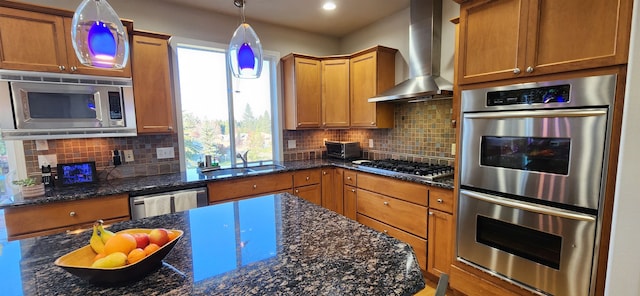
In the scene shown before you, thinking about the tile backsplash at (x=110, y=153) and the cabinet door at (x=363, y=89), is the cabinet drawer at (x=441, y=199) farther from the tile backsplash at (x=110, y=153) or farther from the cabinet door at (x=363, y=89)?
the tile backsplash at (x=110, y=153)

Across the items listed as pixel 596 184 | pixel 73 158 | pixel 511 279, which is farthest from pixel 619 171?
pixel 73 158

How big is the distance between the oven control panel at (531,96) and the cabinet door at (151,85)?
8.99 ft

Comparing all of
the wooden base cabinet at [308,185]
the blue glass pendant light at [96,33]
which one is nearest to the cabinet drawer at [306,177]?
the wooden base cabinet at [308,185]

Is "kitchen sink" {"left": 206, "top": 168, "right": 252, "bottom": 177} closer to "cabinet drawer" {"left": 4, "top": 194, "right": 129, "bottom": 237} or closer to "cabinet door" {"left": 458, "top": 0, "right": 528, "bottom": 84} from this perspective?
"cabinet drawer" {"left": 4, "top": 194, "right": 129, "bottom": 237}

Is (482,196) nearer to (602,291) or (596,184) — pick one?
(596,184)

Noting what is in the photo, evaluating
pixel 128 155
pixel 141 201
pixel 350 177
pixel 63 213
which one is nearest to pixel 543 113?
pixel 350 177

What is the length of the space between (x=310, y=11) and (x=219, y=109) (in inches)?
61.1

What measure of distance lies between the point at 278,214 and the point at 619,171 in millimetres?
1748

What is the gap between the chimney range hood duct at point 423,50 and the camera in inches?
102

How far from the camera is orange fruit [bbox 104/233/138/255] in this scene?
0.83 m

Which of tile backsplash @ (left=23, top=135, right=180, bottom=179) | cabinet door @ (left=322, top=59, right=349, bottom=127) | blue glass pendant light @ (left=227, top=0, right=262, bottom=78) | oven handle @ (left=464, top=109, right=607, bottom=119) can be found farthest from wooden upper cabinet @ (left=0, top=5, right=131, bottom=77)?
oven handle @ (left=464, top=109, right=607, bottom=119)

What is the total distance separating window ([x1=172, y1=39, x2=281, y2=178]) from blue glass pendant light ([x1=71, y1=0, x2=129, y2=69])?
5.97ft

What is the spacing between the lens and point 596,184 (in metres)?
1.40

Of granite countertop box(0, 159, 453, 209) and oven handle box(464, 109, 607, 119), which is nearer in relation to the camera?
oven handle box(464, 109, 607, 119)
